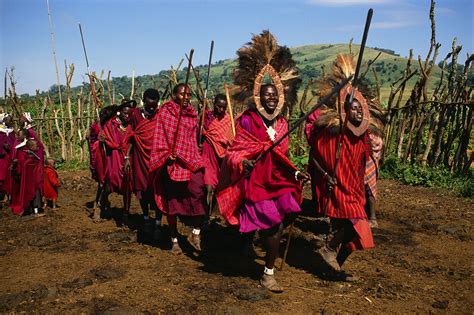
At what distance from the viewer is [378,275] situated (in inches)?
206

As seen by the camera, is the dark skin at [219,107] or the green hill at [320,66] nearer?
the dark skin at [219,107]

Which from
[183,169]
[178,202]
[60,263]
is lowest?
[60,263]

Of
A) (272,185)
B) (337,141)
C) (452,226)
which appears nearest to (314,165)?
(337,141)

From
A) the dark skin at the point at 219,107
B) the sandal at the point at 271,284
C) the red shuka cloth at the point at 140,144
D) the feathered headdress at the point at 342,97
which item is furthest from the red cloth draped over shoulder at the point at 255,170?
the dark skin at the point at 219,107

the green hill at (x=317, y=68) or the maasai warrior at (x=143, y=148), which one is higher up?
the green hill at (x=317, y=68)

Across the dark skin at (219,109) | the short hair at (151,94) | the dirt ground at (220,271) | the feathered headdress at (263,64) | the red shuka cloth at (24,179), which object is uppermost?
the feathered headdress at (263,64)

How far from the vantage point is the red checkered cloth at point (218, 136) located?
7.21 meters

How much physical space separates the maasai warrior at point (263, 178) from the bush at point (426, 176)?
548 centimetres

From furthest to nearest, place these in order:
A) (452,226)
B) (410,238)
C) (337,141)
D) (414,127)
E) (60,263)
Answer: (414,127) < (452,226) < (410,238) < (60,263) < (337,141)

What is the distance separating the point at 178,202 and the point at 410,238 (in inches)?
126

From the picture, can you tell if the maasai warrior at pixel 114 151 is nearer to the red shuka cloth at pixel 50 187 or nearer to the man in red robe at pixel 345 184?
the red shuka cloth at pixel 50 187

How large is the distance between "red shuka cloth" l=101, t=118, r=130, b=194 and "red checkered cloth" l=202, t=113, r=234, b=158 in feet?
4.82

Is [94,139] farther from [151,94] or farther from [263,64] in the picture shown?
[263,64]

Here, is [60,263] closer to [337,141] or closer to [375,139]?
[337,141]
